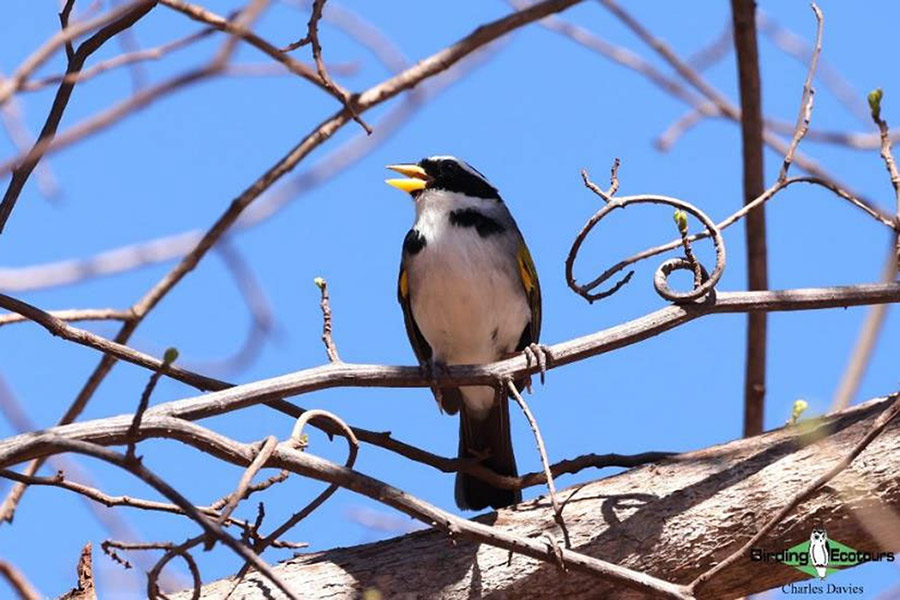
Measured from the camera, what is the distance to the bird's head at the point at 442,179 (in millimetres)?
6094

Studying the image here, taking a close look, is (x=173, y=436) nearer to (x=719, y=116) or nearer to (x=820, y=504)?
(x=820, y=504)

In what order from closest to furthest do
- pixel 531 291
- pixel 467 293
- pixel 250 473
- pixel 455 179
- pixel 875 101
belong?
1. pixel 250 473
2. pixel 875 101
3. pixel 467 293
4. pixel 531 291
5. pixel 455 179

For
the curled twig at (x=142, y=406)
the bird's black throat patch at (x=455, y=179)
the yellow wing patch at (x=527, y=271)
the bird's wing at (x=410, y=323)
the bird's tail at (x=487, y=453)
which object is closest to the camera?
the curled twig at (x=142, y=406)

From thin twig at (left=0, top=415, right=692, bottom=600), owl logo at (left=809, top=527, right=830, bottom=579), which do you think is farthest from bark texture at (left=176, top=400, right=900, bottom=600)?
thin twig at (left=0, top=415, right=692, bottom=600)

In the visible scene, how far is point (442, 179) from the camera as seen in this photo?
20.1 ft

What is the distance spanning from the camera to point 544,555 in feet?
10.5

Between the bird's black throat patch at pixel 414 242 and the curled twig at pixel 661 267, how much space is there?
208 centimetres

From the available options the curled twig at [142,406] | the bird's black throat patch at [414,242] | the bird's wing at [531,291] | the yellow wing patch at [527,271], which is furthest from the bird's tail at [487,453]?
the curled twig at [142,406]

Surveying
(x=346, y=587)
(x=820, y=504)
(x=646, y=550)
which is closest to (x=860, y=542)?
(x=820, y=504)

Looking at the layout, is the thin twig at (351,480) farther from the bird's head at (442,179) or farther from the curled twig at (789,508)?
the bird's head at (442,179)

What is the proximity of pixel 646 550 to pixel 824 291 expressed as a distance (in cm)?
90

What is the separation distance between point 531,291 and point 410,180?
773 mm

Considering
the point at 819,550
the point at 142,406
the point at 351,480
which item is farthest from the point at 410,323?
the point at 142,406

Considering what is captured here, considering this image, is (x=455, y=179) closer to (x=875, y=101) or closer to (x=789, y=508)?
(x=875, y=101)
